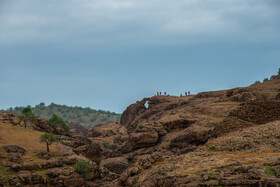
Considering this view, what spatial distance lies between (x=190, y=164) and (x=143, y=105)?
58345 millimetres

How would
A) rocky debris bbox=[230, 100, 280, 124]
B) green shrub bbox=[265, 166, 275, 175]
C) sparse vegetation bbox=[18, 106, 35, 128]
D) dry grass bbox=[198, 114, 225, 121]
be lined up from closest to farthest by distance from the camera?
green shrub bbox=[265, 166, 275, 175], rocky debris bbox=[230, 100, 280, 124], dry grass bbox=[198, 114, 225, 121], sparse vegetation bbox=[18, 106, 35, 128]

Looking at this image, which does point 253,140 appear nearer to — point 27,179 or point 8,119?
point 27,179

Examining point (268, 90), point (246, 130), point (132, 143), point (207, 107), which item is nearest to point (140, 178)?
point (246, 130)

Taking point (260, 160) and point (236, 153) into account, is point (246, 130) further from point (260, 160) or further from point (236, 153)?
point (260, 160)

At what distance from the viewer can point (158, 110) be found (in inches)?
2874

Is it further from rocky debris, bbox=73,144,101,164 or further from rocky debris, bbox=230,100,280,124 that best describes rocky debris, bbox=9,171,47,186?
rocky debris, bbox=230,100,280,124

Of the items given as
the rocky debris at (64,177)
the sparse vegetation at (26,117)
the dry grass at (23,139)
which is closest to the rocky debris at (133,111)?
the sparse vegetation at (26,117)

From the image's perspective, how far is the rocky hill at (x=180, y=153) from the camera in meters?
21.2

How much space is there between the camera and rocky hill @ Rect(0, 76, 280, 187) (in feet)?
69.5

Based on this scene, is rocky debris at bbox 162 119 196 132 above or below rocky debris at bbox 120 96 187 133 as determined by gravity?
below

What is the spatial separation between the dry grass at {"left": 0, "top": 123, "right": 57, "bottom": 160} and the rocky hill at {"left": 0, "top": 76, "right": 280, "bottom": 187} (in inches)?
4.9

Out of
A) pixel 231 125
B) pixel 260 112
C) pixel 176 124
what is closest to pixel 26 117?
pixel 176 124

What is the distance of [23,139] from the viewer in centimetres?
4581

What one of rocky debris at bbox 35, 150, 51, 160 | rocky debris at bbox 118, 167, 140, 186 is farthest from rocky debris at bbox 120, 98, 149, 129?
rocky debris at bbox 118, 167, 140, 186
